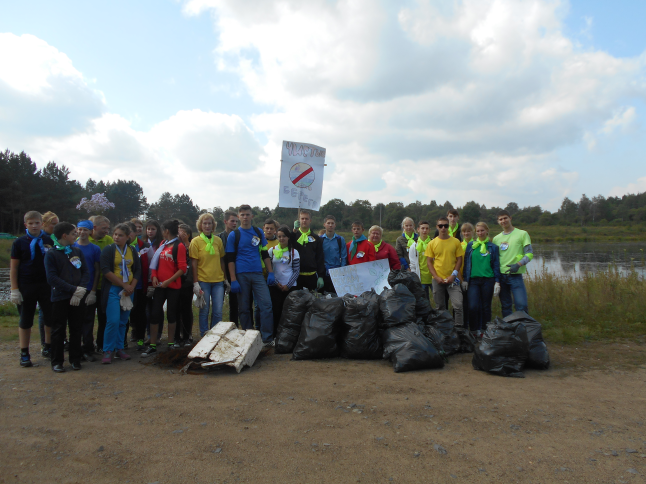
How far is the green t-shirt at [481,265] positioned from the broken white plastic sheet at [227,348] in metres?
2.87

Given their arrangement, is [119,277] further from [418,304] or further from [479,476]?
[479,476]

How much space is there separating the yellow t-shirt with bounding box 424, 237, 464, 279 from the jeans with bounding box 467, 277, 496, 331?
0.34 metres

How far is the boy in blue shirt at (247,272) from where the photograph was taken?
478cm

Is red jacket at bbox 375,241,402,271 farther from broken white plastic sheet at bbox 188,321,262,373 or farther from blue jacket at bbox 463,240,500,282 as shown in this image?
broken white plastic sheet at bbox 188,321,262,373

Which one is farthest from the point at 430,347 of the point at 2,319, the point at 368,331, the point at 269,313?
the point at 2,319

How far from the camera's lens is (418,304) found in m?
4.55

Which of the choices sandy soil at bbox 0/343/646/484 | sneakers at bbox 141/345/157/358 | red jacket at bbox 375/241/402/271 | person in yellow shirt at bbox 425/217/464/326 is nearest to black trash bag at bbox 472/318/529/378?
sandy soil at bbox 0/343/646/484

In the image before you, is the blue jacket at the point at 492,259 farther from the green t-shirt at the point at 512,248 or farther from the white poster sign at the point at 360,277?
the white poster sign at the point at 360,277

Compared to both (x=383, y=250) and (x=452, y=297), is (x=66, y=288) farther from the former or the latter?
(x=452, y=297)

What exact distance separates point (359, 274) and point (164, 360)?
2.65 meters

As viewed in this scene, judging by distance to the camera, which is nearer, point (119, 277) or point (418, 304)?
point (119, 277)

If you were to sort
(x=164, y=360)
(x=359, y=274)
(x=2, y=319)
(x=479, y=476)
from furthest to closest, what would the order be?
(x=2, y=319), (x=359, y=274), (x=164, y=360), (x=479, y=476)

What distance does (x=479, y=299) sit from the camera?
194 inches

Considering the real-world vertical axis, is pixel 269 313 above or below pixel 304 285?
below
